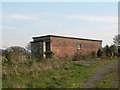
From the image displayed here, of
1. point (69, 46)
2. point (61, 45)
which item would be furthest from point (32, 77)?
point (69, 46)

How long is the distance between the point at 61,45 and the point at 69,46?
1.93 metres

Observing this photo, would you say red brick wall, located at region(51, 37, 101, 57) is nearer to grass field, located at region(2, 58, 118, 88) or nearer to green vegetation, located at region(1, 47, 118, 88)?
green vegetation, located at region(1, 47, 118, 88)

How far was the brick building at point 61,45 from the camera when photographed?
1324 inches

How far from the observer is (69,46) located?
36625mm

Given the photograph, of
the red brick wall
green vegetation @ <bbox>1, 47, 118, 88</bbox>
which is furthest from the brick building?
green vegetation @ <bbox>1, 47, 118, 88</bbox>

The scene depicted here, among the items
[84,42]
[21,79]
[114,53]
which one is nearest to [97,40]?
[84,42]

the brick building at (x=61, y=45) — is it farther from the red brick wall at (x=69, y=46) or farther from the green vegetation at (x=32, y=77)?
the green vegetation at (x=32, y=77)

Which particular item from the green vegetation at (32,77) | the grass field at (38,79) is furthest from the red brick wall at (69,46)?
the grass field at (38,79)

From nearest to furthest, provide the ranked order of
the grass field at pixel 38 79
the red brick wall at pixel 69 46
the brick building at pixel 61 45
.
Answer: the grass field at pixel 38 79, the brick building at pixel 61 45, the red brick wall at pixel 69 46

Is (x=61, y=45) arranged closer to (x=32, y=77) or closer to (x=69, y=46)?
(x=69, y=46)

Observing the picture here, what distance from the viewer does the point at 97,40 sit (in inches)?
1665

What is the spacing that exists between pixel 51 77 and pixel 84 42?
1067 inches

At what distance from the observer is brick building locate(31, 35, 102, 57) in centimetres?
3362

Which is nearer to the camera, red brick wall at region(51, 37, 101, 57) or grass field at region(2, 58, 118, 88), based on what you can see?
grass field at region(2, 58, 118, 88)
